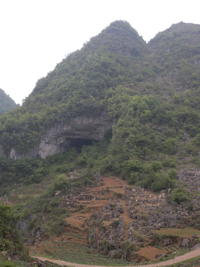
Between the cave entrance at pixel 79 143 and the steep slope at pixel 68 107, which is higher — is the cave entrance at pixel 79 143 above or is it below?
below

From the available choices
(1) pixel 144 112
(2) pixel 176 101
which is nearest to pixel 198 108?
(2) pixel 176 101

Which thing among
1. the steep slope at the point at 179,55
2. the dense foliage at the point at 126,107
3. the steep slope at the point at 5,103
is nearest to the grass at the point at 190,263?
the dense foliage at the point at 126,107

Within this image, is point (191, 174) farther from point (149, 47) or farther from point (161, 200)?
point (149, 47)

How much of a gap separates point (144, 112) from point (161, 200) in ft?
44.2

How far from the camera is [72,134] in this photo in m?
34.3

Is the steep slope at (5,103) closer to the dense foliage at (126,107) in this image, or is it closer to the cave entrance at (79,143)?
the dense foliage at (126,107)

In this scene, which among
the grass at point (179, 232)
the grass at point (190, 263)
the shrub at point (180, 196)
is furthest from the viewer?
the shrub at point (180, 196)

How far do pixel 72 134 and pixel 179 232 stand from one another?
22.0 metres

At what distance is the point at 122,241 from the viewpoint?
1405cm

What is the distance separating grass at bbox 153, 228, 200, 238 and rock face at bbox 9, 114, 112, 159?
1997 centimetres

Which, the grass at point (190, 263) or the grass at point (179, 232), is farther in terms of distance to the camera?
the grass at point (179, 232)

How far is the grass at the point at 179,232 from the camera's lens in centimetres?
1335

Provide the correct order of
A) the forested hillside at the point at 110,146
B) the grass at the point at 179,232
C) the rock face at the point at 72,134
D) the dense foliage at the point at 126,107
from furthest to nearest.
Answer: the rock face at the point at 72,134 < the dense foliage at the point at 126,107 < the forested hillside at the point at 110,146 < the grass at the point at 179,232

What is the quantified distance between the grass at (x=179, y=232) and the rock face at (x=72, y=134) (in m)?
20.0
